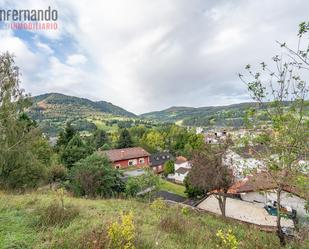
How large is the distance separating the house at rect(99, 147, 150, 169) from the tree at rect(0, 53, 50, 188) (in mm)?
28582

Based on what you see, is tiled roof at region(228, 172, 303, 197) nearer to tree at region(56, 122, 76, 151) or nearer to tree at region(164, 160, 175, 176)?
tree at region(56, 122, 76, 151)

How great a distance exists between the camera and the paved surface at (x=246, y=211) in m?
12.4

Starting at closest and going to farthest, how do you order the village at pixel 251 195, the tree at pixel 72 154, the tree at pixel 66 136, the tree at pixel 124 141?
1. the village at pixel 251 195
2. the tree at pixel 72 154
3. the tree at pixel 66 136
4. the tree at pixel 124 141

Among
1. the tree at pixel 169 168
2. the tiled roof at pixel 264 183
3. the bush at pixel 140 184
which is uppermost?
the tiled roof at pixel 264 183

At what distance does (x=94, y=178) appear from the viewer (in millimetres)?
14695

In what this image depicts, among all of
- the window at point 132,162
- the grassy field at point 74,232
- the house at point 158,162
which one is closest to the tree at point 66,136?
the window at point 132,162

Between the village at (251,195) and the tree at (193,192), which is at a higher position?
the village at (251,195)

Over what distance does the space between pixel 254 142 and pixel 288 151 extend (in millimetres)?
947

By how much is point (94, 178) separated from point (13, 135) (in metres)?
5.87

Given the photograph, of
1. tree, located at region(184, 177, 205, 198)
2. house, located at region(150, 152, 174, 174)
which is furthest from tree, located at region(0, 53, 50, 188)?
house, located at region(150, 152, 174, 174)

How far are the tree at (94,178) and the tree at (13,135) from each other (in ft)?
10.6

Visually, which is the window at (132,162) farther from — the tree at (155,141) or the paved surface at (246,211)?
the paved surface at (246,211)

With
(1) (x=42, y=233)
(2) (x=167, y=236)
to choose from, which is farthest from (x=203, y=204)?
(1) (x=42, y=233)

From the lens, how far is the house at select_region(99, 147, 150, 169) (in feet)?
146
